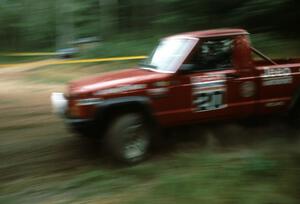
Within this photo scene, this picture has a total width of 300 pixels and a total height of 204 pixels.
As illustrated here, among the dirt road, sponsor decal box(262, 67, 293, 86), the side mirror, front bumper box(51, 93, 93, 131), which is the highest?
the side mirror

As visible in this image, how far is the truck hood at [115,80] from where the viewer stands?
6.43m

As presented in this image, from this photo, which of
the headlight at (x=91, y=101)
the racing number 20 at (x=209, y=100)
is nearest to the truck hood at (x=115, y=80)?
the headlight at (x=91, y=101)

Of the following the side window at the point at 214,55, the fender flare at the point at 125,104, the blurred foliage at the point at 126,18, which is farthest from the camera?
the blurred foliage at the point at 126,18

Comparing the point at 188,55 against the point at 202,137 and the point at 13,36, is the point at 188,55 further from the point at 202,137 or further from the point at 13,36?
the point at 13,36

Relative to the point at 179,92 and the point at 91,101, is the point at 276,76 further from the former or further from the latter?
the point at 91,101

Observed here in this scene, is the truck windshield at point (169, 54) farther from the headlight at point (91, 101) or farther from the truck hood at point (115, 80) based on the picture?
the headlight at point (91, 101)

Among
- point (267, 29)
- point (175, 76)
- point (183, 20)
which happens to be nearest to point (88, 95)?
point (175, 76)

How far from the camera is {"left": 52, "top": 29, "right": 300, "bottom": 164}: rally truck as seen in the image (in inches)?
251

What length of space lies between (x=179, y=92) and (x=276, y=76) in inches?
68.1

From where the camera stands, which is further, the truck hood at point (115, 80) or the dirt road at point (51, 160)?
the truck hood at point (115, 80)

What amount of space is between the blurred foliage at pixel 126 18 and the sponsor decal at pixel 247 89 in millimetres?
7657

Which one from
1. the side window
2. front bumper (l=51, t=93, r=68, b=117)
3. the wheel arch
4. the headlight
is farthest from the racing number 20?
front bumper (l=51, t=93, r=68, b=117)

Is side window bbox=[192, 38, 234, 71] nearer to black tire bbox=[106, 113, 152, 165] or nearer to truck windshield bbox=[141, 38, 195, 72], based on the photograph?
truck windshield bbox=[141, 38, 195, 72]

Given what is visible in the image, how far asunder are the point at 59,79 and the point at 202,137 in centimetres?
886
